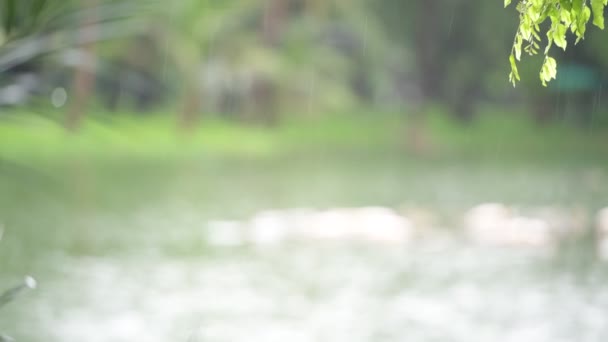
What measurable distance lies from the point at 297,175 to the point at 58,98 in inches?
428

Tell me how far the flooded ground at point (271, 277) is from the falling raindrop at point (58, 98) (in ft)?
7.39

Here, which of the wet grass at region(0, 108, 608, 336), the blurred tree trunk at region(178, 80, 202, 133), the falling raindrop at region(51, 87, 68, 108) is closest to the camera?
the falling raindrop at region(51, 87, 68, 108)

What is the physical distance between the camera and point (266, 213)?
349 inches

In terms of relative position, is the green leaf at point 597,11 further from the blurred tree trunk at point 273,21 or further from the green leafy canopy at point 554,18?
the blurred tree trunk at point 273,21

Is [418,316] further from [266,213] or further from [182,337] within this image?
[266,213]

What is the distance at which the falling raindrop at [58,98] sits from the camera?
3.39 feet

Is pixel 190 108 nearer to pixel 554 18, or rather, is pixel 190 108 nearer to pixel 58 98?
pixel 554 18

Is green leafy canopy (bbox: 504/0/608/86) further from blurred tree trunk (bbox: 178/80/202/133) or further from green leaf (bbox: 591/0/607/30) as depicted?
blurred tree trunk (bbox: 178/80/202/133)

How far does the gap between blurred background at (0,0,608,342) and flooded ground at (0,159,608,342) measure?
0.03m

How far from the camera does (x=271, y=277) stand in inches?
249

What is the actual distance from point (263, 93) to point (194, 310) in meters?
9.95

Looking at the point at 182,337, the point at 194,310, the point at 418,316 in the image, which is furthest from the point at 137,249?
the point at 418,316

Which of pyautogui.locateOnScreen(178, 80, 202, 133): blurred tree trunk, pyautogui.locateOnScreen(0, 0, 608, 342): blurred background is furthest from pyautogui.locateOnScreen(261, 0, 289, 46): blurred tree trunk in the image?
pyautogui.locateOnScreen(178, 80, 202, 133): blurred tree trunk

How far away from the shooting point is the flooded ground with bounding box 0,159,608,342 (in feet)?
16.3
